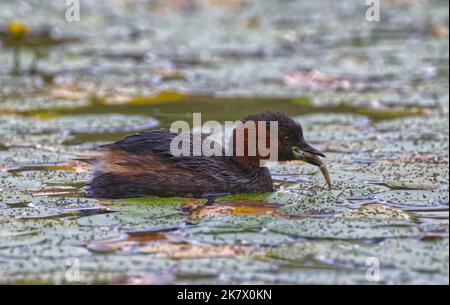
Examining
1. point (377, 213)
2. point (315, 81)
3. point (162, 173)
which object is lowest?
point (377, 213)

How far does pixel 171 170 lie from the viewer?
7840 millimetres

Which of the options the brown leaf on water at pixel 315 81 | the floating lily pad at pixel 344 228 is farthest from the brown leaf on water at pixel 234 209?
the brown leaf on water at pixel 315 81

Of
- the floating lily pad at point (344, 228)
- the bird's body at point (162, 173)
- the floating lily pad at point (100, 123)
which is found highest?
the floating lily pad at point (100, 123)

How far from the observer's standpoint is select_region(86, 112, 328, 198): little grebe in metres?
7.79

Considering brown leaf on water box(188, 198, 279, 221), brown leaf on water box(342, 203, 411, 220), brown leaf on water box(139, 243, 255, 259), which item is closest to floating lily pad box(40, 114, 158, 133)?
brown leaf on water box(188, 198, 279, 221)

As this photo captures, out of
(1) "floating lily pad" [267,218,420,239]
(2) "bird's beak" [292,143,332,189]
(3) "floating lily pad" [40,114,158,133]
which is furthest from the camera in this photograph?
(3) "floating lily pad" [40,114,158,133]

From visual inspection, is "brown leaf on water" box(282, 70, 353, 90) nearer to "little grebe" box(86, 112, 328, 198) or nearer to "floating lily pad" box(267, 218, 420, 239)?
"little grebe" box(86, 112, 328, 198)

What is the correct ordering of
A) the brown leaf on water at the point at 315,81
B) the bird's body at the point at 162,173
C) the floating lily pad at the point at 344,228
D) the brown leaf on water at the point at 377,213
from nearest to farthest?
the floating lily pad at the point at 344,228 → the brown leaf on water at the point at 377,213 → the bird's body at the point at 162,173 → the brown leaf on water at the point at 315,81

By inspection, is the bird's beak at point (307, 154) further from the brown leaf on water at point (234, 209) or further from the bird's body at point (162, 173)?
the brown leaf on water at point (234, 209)

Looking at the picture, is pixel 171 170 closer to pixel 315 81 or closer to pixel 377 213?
pixel 377 213

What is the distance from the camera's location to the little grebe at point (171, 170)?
7789 mm

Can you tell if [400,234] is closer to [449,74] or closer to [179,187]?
[179,187]

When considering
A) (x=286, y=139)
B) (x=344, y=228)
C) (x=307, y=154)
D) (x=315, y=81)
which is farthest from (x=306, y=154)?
(x=315, y=81)

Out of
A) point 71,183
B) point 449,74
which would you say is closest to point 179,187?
point 71,183
